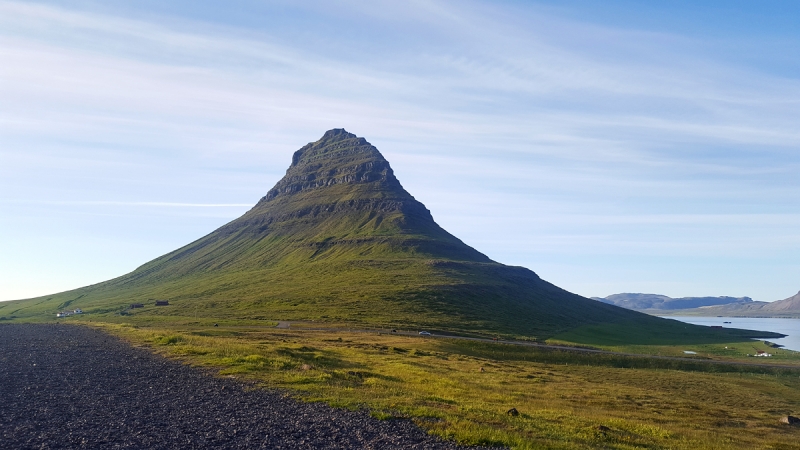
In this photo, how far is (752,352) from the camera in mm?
135500

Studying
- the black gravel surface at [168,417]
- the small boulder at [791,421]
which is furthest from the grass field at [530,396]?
the black gravel surface at [168,417]

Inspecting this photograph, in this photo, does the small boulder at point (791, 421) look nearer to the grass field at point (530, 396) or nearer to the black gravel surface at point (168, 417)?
the grass field at point (530, 396)

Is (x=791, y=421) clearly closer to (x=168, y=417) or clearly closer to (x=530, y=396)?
(x=530, y=396)

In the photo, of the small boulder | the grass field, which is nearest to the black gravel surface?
the grass field

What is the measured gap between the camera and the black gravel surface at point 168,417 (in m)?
20.3

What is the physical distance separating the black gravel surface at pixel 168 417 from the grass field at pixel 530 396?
2.09 m

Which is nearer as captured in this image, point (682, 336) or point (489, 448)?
point (489, 448)

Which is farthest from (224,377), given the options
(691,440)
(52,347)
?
(52,347)

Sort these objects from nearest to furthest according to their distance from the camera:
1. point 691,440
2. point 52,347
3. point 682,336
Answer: point 691,440 → point 52,347 → point 682,336

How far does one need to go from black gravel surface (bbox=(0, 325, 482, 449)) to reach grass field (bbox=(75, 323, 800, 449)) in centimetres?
209

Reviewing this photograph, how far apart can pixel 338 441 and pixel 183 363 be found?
1113 inches

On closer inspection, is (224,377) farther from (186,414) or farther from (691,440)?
(691,440)

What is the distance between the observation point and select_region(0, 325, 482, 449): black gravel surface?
20.3m

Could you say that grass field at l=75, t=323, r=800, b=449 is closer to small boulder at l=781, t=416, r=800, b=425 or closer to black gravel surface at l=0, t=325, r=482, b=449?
small boulder at l=781, t=416, r=800, b=425
